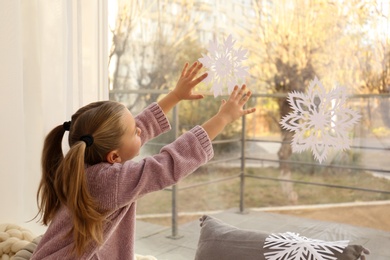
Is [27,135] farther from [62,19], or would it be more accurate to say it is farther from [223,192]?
[223,192]

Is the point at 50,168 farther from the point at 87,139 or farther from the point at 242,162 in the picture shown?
the point at 242,162

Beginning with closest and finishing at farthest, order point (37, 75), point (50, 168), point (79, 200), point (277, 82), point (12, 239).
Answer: point (79, 200)
point (50, 168)
point (277, 82)
point (12, 239)
point (37, 75)

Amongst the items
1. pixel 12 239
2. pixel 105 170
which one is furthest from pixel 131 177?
pixel 12 239

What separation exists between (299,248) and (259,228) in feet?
1.30

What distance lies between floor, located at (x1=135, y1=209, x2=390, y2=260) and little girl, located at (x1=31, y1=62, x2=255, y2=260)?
43 centimetres

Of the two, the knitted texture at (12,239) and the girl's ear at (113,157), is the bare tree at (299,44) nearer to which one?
the girl's ear at (113,157)

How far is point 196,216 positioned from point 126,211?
1.91ft

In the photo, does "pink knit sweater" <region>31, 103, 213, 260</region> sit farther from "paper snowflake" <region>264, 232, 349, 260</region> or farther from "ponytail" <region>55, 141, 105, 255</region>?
"paper snowflake" <region>264, 232, 349, 260</region>

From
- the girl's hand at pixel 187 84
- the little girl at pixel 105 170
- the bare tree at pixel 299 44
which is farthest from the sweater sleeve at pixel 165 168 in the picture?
the bare tree at pixel 299 44

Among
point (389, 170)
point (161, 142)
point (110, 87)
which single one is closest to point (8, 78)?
point (110, 87)

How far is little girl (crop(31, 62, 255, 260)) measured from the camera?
1228 mm

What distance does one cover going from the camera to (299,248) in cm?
125

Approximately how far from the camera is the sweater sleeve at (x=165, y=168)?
124cm

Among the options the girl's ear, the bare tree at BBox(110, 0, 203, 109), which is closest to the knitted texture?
the girl's ear
